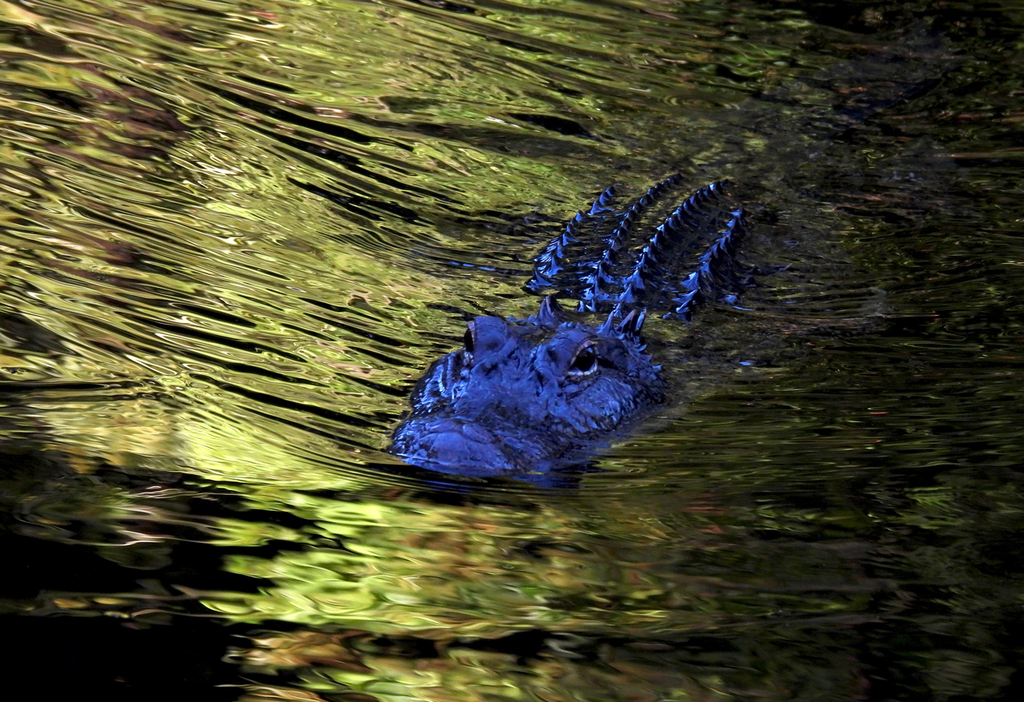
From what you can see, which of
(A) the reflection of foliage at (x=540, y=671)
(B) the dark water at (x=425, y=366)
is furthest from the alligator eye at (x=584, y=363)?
(A) the reflection of foliage at (x=540, y=671)

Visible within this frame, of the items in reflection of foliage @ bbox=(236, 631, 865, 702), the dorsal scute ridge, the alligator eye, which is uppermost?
the dorsal scute ridge

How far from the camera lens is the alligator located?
305 centimetres

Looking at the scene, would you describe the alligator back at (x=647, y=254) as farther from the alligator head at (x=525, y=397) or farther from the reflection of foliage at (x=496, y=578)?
the reflection of foliage at (x=496, y=578)

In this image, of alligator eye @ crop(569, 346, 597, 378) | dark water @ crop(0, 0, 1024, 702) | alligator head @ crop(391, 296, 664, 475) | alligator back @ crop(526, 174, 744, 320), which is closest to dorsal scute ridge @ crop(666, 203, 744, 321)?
alligator back @ crop(526, 174, 744, 320)

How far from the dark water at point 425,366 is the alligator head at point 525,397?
0.44 ft

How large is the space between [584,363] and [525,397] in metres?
0.34

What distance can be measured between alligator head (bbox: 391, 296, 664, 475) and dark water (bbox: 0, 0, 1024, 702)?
13cm

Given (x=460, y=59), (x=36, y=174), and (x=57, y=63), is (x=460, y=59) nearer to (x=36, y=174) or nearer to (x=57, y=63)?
(x=57, y=63)

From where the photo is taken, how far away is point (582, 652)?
75.2 inches

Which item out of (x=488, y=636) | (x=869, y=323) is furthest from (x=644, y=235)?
(x=488, y=636)

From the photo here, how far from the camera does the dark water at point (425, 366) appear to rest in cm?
191

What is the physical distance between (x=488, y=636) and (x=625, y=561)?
1.48 ft

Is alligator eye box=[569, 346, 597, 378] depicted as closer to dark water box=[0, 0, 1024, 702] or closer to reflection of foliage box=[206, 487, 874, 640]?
dark water box=[0, 0, 1024, 702]

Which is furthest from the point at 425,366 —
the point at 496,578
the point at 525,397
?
the point at 496,578
